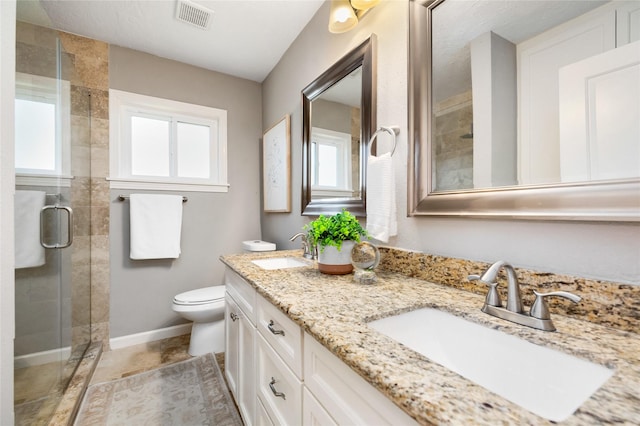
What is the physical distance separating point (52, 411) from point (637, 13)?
256 cm

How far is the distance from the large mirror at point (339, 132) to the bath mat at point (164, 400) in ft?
3.92

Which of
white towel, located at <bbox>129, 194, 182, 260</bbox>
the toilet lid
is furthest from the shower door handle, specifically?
the toilet lid

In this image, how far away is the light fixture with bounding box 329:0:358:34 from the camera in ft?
4.13

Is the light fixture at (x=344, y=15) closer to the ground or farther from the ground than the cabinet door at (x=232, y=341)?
farther from the ground

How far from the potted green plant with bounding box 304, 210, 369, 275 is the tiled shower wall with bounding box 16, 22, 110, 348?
181 cm

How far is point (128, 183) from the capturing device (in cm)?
209

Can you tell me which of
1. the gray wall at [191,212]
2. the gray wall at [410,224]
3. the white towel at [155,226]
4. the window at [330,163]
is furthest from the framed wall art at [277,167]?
the white towel at [155,226]

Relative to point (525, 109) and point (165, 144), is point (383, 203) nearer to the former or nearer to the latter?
point (525, 109)

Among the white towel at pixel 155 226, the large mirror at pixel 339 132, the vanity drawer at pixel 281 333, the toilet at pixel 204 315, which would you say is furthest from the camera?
the white towel at pixel 155 226

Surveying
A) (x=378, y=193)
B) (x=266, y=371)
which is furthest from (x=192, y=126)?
(x=266, y=371)

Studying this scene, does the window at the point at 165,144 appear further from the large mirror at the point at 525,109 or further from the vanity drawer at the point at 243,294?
the large mirror at the point at 525,109

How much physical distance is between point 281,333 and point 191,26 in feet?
6.92

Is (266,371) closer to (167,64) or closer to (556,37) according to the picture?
(556,37)

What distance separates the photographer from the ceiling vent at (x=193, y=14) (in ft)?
5.41
